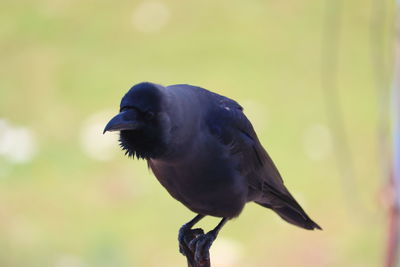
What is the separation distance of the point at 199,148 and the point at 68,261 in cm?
264

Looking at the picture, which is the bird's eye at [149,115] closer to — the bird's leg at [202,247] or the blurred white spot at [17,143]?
the bird's leg at [202,247]

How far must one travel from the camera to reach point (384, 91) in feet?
13.6

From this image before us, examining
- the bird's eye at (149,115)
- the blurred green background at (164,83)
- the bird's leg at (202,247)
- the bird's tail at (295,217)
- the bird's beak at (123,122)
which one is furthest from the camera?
the blurred green background at (164,83)

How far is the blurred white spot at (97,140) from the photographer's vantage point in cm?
478

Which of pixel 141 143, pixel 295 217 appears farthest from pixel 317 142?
pixel 141 143

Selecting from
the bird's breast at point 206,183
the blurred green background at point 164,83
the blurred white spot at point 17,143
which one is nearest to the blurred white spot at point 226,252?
the blurred green background at point 164,83

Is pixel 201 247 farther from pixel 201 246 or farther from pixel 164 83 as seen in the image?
pixel 164 83

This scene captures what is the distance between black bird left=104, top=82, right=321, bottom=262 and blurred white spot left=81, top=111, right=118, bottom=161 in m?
2.28

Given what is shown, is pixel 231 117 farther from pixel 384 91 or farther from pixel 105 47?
pixel 105 47

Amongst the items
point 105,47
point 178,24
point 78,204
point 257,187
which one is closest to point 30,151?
point 78,204

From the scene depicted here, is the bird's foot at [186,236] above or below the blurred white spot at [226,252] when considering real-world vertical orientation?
below

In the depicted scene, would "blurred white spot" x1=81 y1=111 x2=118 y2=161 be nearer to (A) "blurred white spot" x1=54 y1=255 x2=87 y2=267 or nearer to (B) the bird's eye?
(A) "blurred white spot" x1=54 y1=255 x2=87 y2=267

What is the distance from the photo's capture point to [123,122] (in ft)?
6.05

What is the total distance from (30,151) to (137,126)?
9.73 ft
